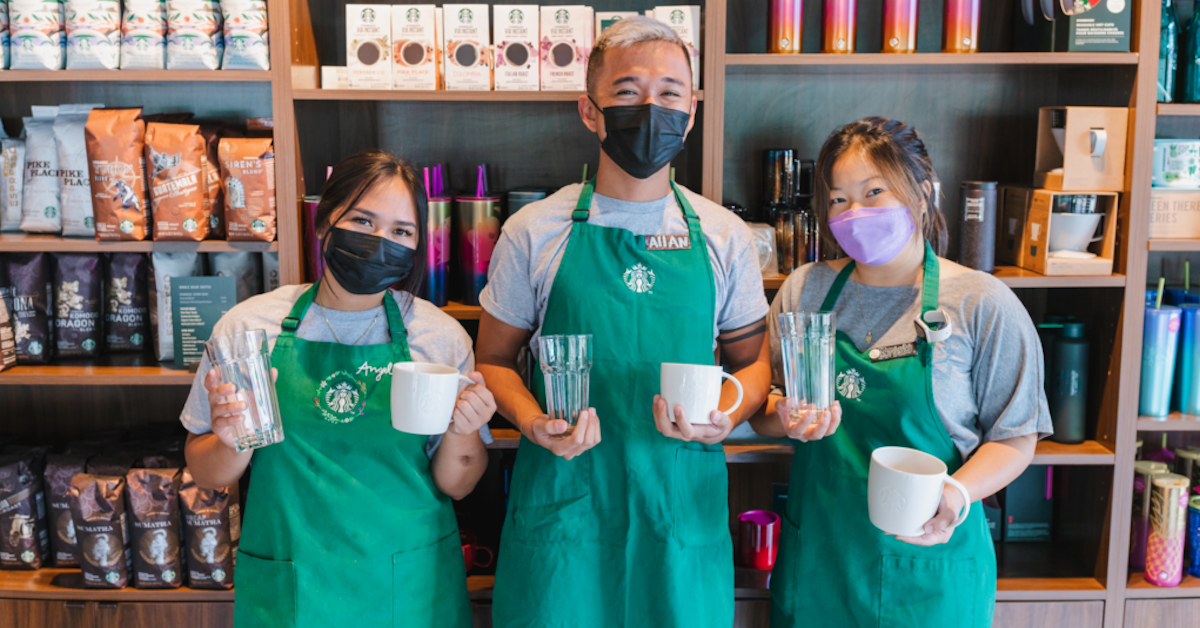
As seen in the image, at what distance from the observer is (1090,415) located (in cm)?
242

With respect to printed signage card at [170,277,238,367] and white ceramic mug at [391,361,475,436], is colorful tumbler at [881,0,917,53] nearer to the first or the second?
white ceramic mug at [391,361,475,436]

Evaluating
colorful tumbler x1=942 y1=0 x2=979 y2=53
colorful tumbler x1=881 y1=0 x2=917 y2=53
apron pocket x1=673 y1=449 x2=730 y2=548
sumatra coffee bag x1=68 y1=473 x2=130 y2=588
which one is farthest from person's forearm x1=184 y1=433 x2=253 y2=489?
colorful tumbler x1=942 y1=0 x2=979 y2=53

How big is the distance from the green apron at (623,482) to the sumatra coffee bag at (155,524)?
1.10m

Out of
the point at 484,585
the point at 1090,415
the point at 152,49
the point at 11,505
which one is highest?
the point at 152,49

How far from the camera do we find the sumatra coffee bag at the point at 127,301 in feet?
8.02

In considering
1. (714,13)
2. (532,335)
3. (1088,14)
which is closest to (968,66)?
(1088,14)

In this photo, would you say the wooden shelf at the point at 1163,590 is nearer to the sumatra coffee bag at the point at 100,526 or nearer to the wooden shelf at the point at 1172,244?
the wooden shelf at the point at 1172,244

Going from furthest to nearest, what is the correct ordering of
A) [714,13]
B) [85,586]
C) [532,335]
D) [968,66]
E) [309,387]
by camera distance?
[968,66], [85,586], [714,13], [532,335], [309,387]

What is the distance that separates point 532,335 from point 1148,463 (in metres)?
1.85

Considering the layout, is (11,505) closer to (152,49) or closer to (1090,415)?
(152,49)

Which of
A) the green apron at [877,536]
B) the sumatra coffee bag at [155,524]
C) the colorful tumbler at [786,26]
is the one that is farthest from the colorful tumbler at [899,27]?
the sumatra coffee bag at [155,524]

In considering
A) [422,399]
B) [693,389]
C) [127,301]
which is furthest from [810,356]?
[127,301]

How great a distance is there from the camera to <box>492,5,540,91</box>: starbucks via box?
2195mm

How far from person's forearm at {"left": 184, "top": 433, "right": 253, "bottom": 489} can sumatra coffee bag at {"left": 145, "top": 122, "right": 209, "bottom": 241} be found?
28.5 inches
